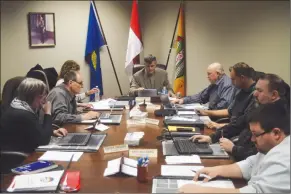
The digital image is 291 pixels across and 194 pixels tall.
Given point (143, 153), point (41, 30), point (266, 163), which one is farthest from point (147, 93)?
point (266, 163)

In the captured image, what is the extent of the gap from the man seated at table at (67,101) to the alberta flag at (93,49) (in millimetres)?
1464

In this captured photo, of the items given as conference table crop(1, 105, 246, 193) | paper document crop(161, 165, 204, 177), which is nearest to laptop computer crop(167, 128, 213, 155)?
conference table crop(1, 105, 246, 193)

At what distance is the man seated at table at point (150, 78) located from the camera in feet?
14.3

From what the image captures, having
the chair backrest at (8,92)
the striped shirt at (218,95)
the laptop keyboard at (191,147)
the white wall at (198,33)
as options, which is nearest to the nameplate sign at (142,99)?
the striped shirt at (218,95)

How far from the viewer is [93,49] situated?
4.65m

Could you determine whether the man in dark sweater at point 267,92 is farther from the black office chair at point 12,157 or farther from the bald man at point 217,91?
the black office chair at point 12,157

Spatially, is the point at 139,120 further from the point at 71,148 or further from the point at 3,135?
the point at 3,135

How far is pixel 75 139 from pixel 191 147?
2.44 feet

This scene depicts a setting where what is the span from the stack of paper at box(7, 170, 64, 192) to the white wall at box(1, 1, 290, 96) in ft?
9.85

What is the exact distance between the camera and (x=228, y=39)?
482cm

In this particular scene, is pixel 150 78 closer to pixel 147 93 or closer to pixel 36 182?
pixel 147 93

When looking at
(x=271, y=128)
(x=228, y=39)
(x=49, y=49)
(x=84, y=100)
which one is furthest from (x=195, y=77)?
(x=271, y=128)

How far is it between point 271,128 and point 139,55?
3.72 meters

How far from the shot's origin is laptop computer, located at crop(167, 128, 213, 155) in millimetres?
1919
